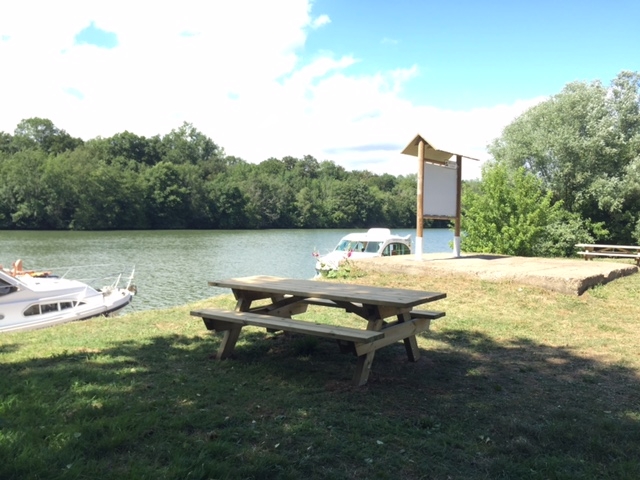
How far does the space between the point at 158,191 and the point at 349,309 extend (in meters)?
76.8

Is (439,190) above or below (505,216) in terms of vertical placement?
above

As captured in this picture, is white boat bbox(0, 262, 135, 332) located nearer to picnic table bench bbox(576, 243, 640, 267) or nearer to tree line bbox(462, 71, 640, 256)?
tree line bbox(462, 71, 640, 256)

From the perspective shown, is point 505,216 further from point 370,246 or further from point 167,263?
point 167,263

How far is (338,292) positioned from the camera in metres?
4.95

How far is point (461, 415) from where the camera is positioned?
385cm

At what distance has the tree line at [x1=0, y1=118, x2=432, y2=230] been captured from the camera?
66.9 m

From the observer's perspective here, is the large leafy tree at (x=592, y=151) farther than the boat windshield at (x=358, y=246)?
Yes

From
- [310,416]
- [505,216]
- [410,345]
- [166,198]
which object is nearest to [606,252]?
[505,216]

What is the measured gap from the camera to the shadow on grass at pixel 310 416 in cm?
300

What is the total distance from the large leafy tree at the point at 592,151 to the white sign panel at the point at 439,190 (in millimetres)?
13182

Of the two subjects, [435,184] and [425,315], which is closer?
[425,315]

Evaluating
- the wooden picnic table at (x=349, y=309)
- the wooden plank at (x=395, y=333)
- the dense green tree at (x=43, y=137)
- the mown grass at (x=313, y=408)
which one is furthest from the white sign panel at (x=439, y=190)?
the dense green tree at (x=43, y=137)

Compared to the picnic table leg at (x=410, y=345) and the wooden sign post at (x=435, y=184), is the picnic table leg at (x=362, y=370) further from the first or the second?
the wooden sign post at (x=435, y=184)

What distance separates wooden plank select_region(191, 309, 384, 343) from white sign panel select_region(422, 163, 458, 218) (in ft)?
23.8
